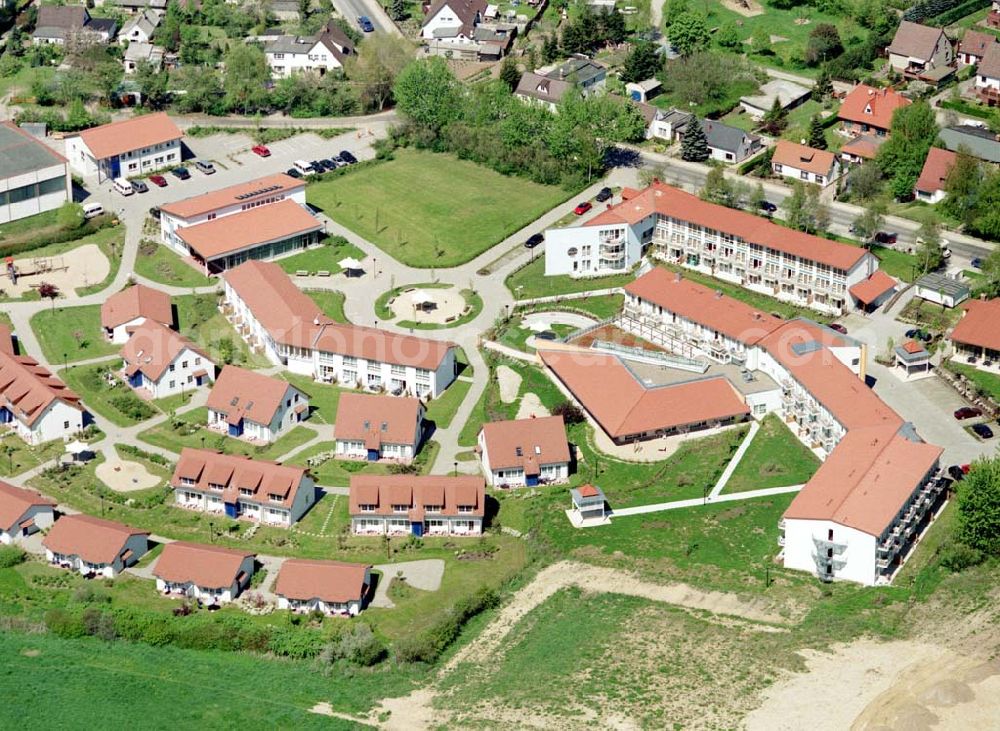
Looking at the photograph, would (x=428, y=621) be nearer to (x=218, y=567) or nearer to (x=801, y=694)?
(x=218, y=567)

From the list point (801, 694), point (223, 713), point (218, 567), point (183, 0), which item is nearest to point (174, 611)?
point (218, 567)

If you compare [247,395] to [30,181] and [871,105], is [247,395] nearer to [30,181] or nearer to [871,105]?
[30,181]

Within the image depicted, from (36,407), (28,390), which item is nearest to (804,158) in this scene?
(28,390)

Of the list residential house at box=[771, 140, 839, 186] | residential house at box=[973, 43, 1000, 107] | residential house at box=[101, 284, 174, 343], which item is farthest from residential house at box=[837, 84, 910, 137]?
residential house at box=[101, 284, 174, 343]

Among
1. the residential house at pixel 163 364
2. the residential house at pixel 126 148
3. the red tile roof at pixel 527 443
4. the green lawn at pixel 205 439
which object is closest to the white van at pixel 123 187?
the residential house at pixel 126 148

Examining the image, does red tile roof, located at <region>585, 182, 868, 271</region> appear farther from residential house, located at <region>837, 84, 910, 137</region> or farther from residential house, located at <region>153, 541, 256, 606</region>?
residential house, located at <region>153, 541, 256, 606</region>
